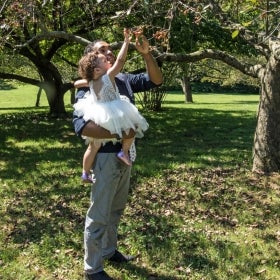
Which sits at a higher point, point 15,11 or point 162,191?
point 15,11

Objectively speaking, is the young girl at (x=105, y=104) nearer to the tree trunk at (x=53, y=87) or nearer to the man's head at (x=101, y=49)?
the man's head at (x=101, y=49)

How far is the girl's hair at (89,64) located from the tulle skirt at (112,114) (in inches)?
9.5

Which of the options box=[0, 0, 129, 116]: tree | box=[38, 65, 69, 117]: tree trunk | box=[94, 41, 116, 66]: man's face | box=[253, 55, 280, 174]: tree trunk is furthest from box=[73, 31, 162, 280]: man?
box=[38, 65, 69, 117]: tree trunk

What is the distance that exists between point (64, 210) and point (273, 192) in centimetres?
312

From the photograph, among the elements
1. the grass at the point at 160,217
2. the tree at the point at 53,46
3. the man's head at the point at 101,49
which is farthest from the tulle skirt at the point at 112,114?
the tree at the point at 53,46

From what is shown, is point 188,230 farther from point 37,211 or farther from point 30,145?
point 30,145

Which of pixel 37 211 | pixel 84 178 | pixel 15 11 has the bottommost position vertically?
pixel 37 211

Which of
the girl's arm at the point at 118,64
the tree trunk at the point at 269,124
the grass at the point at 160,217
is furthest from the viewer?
the tree trunk at the point at 269,124

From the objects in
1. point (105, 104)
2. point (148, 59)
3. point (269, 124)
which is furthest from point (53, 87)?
point (105, 104)

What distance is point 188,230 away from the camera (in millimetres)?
5992

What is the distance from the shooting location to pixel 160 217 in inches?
252

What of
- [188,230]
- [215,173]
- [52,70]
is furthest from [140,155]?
[52,70]

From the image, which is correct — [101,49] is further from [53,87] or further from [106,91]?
[53,87]

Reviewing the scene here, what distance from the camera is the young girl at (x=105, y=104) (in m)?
4.11
